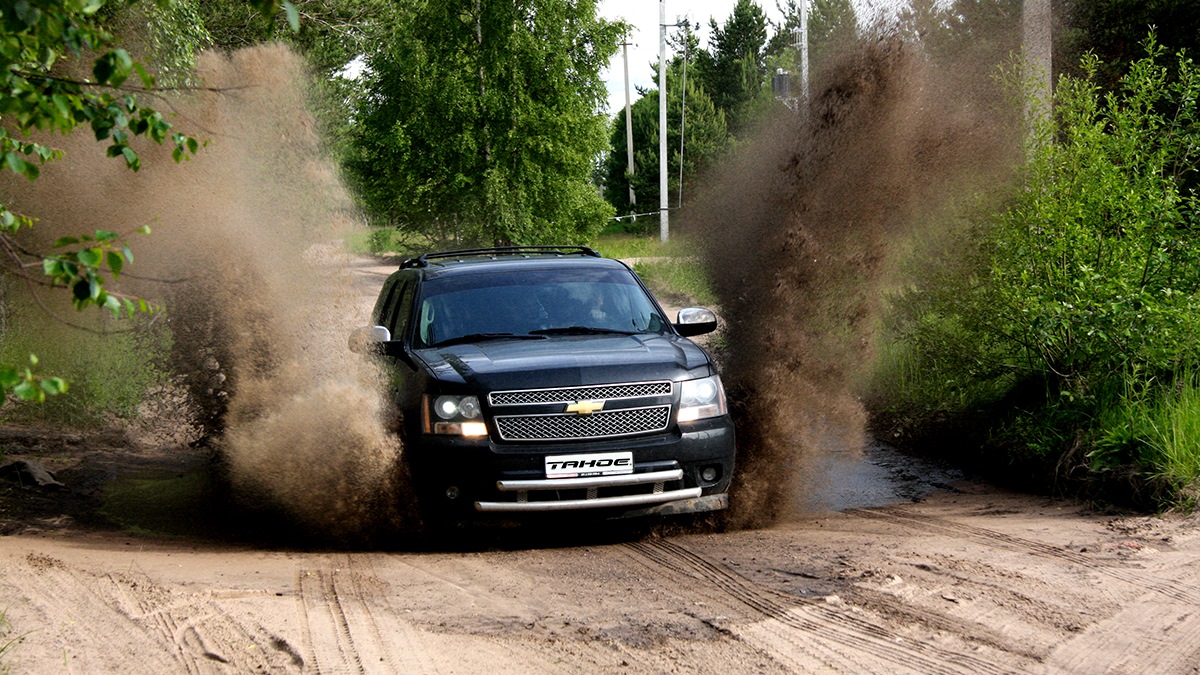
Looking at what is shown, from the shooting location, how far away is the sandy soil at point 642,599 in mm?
4871

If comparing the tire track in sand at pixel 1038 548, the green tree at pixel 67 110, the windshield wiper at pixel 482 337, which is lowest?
the tire track in sand at pixel 1038 548

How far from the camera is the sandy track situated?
4.86m

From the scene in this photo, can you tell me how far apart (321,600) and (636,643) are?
5.60 ft

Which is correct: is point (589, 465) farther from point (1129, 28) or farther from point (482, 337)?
point (1129, 28)

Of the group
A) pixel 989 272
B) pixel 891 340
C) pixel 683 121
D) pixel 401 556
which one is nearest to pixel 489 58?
pixel 891 340

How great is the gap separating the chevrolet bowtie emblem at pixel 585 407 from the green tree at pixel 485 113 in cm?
1867

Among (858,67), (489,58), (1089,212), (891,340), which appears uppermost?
(489,58)

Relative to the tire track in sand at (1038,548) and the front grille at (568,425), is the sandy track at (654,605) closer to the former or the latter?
the tire track in sand at (1038,548)

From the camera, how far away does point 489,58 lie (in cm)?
2527

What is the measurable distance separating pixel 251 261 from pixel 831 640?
7752 mm

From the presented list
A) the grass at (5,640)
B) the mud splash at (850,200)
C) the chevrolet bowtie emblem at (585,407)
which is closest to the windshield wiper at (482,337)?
the chevrolet bowtie emblem at (585,407)

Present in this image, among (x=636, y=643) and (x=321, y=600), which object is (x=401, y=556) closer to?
(x=321, y=600)

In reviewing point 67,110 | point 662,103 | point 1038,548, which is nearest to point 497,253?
point 1038,548

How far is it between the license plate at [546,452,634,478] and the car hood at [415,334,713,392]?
423 mm
